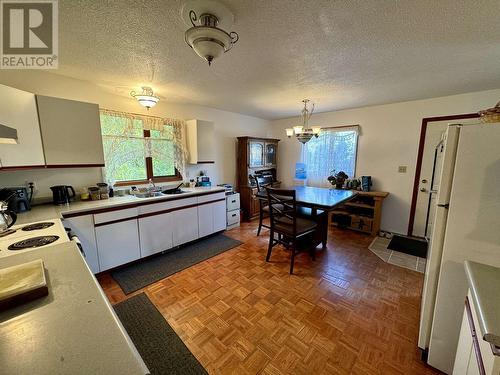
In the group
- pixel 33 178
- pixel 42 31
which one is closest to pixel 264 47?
pixel 42 31

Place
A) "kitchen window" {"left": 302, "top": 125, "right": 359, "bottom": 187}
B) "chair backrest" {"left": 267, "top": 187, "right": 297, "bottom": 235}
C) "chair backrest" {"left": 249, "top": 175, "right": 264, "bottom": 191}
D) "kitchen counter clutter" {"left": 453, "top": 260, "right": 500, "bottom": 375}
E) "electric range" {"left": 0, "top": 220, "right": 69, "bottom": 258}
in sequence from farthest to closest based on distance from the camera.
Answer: "chair backrest" {"left": 249, "top": 175, "right": 264, "bottom": 191}
"kitchen window" {"left": 302, "top": 125, "right": 359, "bottom": 187}
"chair backrest" {"left": 267, "top": 187, "right": 297, "bottom": 235}
"electric range" {"left": 0, "top": 220, "right": 69, "bottom": 258}
"kitchen counter clutter" {"left": 453, "top": 260, "right": 500, "bottom": 375}

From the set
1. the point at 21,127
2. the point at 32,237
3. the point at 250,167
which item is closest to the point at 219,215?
the point at 250,167

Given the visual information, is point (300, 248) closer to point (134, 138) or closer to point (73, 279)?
point (73, 279)

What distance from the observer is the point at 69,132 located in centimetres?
216

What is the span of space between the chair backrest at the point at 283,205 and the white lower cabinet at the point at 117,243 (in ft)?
5.69

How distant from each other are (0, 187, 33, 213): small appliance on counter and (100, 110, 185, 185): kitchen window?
33.0 inches

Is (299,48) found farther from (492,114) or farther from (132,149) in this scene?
(132,149)

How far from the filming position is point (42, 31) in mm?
1455

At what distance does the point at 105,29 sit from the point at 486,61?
10.9 feet

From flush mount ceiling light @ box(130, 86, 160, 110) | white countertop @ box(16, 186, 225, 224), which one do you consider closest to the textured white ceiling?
flush mount ceiling light @ box(130, 86, 160, 110)

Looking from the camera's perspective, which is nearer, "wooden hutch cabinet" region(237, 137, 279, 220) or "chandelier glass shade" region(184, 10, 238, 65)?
"chandelier glass shade" region(184, 10, 238, 65)

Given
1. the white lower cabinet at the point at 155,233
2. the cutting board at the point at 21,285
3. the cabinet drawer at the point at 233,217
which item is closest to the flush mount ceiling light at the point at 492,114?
the cutting board at the point at 21,285

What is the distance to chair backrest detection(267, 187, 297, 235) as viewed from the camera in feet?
7.65

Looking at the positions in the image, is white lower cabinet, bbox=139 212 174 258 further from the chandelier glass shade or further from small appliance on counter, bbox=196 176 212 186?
the chandelier glass shade
